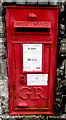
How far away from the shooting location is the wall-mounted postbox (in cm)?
317

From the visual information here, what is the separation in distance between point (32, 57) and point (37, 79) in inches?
14.6

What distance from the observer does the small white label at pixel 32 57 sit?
129 inches

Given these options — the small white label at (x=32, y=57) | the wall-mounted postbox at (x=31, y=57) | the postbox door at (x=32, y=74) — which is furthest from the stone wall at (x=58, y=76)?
the small white label at (x=32, y=57)

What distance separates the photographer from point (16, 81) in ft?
11.3

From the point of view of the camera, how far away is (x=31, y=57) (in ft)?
10.9

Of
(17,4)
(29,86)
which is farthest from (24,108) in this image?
(17,4)

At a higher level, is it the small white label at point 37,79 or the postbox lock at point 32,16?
the postbox lock at point 32,16

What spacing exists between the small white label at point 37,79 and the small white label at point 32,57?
118 mm

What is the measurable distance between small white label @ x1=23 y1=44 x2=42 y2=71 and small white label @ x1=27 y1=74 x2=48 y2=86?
0.12m

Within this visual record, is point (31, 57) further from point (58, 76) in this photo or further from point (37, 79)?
point (58, 76)

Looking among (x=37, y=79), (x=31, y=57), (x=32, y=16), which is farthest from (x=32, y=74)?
(x=32, y=16)

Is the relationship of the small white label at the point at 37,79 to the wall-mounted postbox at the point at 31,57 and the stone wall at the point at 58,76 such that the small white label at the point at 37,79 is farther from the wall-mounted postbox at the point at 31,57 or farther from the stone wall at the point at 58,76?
the stone wall at the point at 58,76

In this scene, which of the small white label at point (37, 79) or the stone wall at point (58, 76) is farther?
the small white label at point (37, 79)

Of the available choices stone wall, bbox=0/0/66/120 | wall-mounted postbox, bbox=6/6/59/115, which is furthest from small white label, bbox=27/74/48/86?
stone wall, bbox=0/0/66/120
